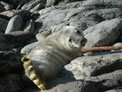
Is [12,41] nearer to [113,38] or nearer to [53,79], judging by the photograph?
[113,38]

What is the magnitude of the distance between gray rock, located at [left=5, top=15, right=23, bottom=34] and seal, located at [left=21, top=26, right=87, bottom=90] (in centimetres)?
550

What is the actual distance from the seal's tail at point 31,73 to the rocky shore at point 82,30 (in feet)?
0.39

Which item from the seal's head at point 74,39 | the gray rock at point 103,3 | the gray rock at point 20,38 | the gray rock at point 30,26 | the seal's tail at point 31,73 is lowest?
the gray rock at point 103,3

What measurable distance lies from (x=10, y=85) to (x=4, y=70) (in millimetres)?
310

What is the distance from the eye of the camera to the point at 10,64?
444cm

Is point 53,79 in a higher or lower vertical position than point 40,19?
higher

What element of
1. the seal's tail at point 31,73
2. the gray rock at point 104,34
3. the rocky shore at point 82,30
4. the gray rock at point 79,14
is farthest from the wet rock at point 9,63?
the gray rock at point 79,14

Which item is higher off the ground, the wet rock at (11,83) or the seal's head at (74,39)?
the wet rock at (11,83)

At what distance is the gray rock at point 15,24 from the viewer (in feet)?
37.4

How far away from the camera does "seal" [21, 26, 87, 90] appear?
4273mm

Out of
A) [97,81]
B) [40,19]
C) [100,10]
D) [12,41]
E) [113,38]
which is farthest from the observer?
[40,19]

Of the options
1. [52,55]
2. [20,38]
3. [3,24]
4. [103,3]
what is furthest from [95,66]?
[3,24]

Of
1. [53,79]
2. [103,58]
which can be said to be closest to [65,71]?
[53,79]

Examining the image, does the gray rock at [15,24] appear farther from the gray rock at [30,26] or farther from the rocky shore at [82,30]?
the gray rock at [30,26]
